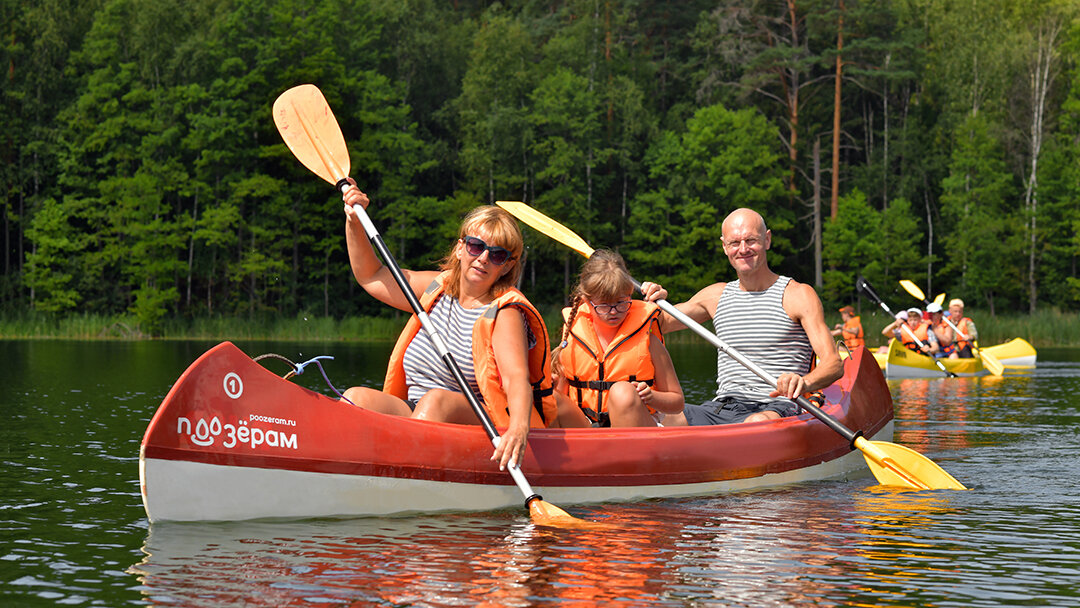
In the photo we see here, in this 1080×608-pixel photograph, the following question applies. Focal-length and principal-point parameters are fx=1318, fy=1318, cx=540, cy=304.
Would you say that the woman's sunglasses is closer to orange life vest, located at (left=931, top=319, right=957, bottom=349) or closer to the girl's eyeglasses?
the girl's eyeglasses

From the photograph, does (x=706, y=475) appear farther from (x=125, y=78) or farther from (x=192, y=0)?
(x=192, y=0)

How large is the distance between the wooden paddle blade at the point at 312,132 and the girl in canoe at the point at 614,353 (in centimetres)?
141

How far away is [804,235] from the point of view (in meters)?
38.2

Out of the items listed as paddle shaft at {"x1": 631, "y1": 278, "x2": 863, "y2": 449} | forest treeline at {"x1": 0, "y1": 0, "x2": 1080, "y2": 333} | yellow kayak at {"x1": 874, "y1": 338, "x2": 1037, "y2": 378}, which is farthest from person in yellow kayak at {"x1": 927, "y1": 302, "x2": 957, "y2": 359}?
forest treeline at {"x1": 0, "y1": 0, "x2": 1080, "y2": 333}

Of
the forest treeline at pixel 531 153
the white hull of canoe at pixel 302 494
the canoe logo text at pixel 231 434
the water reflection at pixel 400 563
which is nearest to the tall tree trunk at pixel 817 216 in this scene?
the forest treeline at pixel 531 153

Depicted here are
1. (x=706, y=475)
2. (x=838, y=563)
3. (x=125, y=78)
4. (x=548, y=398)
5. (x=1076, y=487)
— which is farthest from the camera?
(x=125, y=78)

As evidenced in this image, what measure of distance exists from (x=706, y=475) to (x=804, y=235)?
32386mm

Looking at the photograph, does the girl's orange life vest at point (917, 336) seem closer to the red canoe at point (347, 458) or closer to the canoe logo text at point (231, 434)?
the red canoe at point (347, 458)

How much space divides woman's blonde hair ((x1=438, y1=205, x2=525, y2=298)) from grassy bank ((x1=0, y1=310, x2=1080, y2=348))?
21004 mm

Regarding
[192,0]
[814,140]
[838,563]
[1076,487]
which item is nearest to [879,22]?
[814,140]

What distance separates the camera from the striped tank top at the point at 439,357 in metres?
5.76

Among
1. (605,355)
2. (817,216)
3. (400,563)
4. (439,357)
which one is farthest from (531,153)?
(400,563)

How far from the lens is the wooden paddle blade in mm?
6766

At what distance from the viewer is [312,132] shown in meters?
6.90
